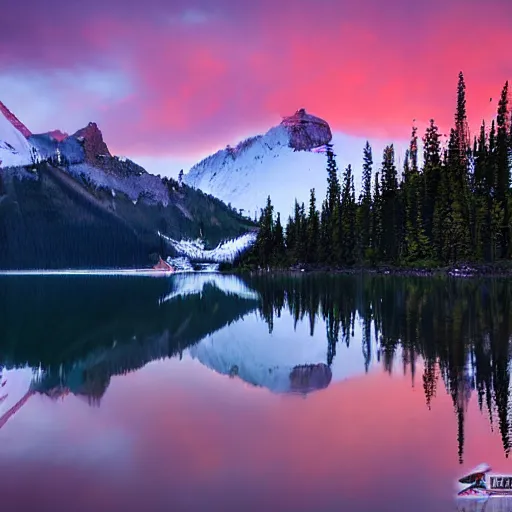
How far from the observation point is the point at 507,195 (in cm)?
7494

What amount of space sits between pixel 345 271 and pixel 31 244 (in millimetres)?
129459

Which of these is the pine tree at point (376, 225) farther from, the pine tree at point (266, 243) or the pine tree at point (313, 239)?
the pine tree at point (266, 243)

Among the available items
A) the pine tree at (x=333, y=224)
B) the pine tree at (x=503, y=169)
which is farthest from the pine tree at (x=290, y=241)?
the pine tree at (x=503, y=169)

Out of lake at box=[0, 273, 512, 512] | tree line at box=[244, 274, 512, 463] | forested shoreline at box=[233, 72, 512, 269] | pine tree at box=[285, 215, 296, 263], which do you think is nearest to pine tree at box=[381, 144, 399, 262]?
forested shoreline at box=[233, 72, 512, 269]

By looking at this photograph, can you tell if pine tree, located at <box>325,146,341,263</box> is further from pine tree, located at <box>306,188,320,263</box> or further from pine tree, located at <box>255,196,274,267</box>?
pine tree, located at <box>255,196,274,267</box>

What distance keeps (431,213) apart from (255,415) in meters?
71.6

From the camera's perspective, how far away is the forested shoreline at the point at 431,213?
73375 millimetres

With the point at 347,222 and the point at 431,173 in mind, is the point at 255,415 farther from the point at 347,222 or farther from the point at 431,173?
the point at 347,222

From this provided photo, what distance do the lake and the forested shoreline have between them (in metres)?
46.8

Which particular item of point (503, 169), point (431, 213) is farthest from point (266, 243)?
point (503, 169)

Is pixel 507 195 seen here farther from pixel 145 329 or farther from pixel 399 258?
pixel 145 329

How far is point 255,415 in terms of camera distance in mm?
14133

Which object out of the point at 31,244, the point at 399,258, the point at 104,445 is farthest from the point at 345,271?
the point at 31,244

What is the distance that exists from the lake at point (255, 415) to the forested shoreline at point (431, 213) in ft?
154
